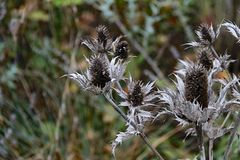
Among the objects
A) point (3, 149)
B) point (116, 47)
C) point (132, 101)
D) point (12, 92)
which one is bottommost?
point (132, 101)

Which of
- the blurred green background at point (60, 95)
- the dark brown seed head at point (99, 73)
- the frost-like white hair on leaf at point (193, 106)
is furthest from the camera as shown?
the blurred green background at point (60, 95)

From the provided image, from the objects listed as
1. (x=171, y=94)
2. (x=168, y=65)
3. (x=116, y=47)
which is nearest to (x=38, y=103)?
(x=168, y=65)

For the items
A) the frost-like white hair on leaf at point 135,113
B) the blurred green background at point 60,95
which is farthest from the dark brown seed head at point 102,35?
the blurred green background at point 60,95

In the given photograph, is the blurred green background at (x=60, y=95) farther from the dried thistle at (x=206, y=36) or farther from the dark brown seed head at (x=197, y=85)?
the dark brown seed head at (x=197, y=85)

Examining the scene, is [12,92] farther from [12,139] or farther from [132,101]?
[132,101]

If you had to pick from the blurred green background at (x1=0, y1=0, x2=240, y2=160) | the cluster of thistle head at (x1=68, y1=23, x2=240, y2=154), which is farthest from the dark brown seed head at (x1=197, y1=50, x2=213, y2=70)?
the blurred green background at (x1=0, y1=0, x2=240, y2=160)
